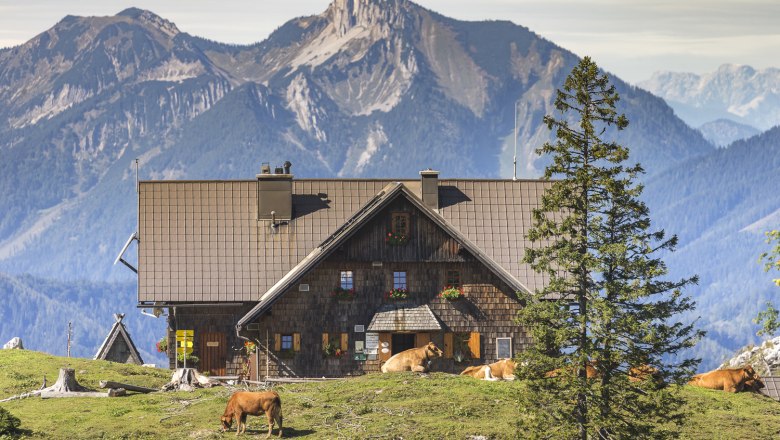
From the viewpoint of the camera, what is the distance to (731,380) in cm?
6950

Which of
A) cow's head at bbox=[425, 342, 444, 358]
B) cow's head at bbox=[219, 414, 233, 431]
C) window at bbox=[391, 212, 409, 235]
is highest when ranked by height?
window at bbox=[391, 212, 409, 235]

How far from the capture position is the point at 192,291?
8112cm

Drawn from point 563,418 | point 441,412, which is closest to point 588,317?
point 563,418

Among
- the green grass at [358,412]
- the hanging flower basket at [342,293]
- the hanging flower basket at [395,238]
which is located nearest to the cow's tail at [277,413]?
the green grass at [358,412]

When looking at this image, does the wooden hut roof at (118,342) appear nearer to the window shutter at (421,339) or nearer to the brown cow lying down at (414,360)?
the window shutter at (421,339)

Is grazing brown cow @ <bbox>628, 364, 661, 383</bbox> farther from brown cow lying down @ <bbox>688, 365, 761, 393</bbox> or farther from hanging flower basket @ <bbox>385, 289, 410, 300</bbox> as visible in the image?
hanging flower basket @ <bbox>385, 289, 410, 300</bbox>

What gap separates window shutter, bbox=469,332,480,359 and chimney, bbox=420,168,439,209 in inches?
318

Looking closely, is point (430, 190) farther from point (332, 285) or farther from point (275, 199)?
point (332, 285)

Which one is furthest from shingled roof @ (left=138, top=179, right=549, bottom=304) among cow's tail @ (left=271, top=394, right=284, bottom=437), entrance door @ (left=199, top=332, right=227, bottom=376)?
cow's tail @ (left=271, top=394, right=284, bottom=437)

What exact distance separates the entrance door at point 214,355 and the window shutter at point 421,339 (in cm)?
910

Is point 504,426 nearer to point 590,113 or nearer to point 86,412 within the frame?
point 590,113

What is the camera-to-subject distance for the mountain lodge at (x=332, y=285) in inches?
3115

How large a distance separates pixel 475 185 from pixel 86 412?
103ft

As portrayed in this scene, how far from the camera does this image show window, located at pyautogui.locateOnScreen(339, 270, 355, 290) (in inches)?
3142
